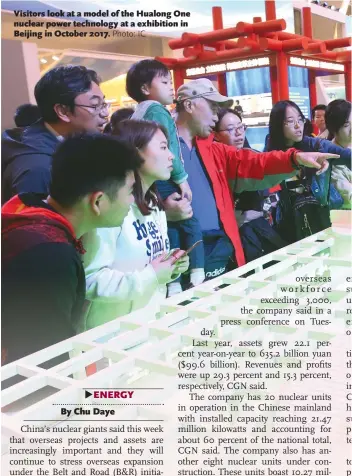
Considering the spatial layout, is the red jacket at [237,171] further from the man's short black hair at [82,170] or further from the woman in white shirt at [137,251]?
the man's short black hair at [82,170]

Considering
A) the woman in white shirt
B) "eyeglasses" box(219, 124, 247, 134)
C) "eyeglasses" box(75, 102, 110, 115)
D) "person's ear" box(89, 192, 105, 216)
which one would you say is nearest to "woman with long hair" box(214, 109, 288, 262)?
"eyeglasses" box(219, 124, 247, 134)

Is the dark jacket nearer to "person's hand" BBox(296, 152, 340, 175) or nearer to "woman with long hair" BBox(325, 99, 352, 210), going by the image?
"person's hand" BBox(296, 152, 340, 175)

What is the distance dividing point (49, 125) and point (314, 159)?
61 cm

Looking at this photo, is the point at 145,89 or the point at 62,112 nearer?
the point at 62,112

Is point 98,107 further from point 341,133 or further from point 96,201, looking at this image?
point 341,133

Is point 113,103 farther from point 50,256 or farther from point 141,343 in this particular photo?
point 141,343

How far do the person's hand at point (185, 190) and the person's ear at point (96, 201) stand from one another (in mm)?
271

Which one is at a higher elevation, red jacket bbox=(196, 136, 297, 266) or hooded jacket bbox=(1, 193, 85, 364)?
red jacket bbox=(196, 136, 297, 266)

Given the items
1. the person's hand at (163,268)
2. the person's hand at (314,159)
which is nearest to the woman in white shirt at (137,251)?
the person's hand at (163,268)

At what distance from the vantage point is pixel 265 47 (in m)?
1.26

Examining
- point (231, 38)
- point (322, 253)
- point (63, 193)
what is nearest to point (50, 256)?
point (63, 193)

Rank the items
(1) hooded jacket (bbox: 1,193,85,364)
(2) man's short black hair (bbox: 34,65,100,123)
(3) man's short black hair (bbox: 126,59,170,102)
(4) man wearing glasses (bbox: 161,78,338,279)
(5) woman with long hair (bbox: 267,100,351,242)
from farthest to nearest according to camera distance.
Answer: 1. (5) woman with long hair (bbox: 267,100,351,242)
2. (4) man wearing glasses (bbox: 161,78,338,279)
3. (3) man's short black hair (bbox: 126,59,170,102)
4. (2) man's short black hair (bbox: 34,65,100,123)
5. (1) hooded jacket (bbox: 1,193,85,364)

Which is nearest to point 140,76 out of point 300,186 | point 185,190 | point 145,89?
point 145,89

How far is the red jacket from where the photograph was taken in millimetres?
1191
